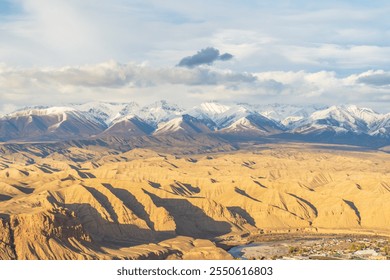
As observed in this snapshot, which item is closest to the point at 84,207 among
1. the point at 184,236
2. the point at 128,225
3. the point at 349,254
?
the point at 128,225

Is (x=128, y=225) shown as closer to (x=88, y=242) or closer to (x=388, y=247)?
(x=88, y=242)

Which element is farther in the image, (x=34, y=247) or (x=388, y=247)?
(x=388, y=247)

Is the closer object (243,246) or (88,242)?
(88,242)

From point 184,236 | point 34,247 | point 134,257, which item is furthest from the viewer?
point 184,236

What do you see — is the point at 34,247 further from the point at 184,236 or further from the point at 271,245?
the point at 271,245
